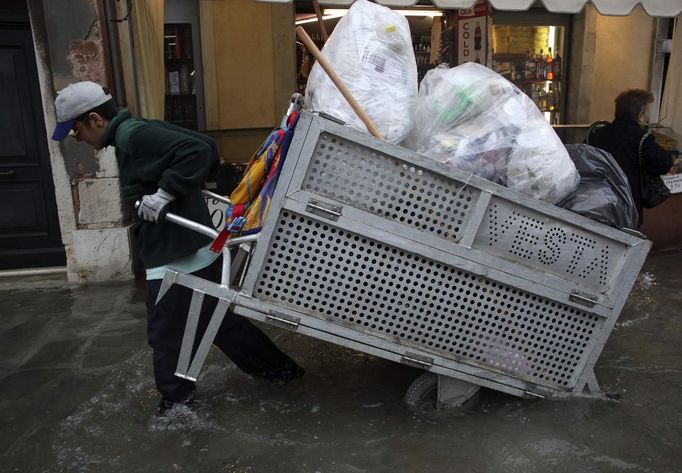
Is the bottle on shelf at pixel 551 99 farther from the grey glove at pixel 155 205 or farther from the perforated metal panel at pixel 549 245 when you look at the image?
the grey glove at pixel 155 205

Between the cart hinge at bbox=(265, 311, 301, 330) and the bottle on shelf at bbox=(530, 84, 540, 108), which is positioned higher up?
the bottle on shelf at bbox=(530, 84, 540, 108)

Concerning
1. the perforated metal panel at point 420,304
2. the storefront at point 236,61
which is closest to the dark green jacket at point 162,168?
the perforated metal panel at point 420,304

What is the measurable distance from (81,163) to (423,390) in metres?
3.93

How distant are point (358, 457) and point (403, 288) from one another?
0.86m

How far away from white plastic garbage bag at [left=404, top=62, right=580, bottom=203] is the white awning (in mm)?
2100

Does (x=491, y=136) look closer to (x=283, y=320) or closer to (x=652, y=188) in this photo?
(x=283, y=320)

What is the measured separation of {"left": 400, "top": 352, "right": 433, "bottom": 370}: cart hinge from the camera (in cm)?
281

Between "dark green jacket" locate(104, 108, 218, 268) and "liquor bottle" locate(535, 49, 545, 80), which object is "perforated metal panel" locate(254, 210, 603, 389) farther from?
"liquor bottle" locate(535, 49, 545, 80)

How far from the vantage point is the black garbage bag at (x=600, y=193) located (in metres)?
2.91

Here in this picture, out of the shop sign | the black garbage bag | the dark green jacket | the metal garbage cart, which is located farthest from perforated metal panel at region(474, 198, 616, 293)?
the shop sign

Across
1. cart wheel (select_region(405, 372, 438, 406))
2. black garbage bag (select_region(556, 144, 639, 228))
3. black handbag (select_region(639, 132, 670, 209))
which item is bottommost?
cart wheel (select_region(405, 372, 438, 406))

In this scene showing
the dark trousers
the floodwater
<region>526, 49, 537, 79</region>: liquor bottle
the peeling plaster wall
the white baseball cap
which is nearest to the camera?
the floodwater

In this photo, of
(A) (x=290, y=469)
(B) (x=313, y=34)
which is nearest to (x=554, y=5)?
(B) (x=313, y=34)

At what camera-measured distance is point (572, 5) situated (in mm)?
4902
